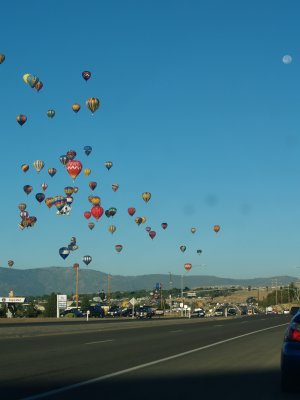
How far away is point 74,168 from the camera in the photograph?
258 feet

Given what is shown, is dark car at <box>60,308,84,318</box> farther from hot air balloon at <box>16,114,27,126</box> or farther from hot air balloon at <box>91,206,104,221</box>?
hot air balloon at <box>16,114,27,126</box>

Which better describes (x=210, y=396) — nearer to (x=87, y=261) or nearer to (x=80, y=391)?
(x=80, y=391)

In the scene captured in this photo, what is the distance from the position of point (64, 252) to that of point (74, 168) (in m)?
29.7

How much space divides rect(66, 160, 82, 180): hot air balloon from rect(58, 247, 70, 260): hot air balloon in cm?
2804

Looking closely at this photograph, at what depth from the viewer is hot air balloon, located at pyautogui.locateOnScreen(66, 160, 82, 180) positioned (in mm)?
78312

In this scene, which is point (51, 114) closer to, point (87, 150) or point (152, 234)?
point (87, 150)

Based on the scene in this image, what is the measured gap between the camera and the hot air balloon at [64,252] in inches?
4123

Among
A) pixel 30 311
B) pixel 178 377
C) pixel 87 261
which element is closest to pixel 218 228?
pixel 87 261

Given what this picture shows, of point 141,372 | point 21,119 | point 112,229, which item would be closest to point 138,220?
point 112,229

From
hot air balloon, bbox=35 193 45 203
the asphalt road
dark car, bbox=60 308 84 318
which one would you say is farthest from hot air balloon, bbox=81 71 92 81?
the asphalt road

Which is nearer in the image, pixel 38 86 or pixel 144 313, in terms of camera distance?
pixel 38 86

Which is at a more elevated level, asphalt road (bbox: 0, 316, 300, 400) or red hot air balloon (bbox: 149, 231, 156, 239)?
red hot air balloon (bbox: 149, 231, 156, 239)

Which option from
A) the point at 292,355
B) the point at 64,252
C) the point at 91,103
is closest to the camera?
the point at 292,355

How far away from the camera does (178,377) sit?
597 inches
